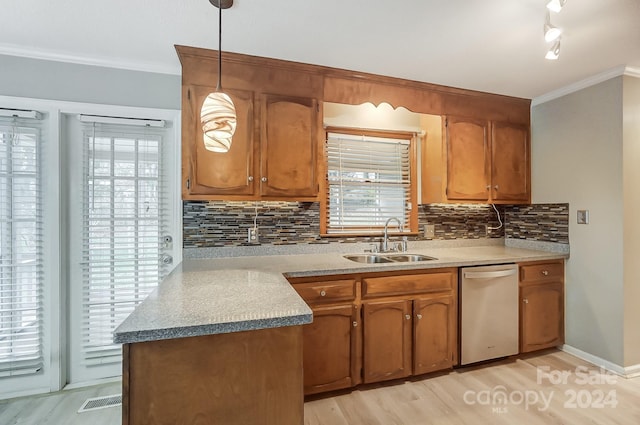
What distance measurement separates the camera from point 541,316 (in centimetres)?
265

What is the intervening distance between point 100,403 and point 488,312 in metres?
2.86

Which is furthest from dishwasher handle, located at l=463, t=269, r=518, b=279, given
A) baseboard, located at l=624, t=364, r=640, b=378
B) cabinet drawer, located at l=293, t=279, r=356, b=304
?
baseboard, located at l=624, t=364, r=640, b=378

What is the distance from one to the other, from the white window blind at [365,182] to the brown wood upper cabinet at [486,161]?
1.46ft

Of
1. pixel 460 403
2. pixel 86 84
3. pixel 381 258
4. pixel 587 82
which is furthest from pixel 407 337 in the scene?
pixel 86 84

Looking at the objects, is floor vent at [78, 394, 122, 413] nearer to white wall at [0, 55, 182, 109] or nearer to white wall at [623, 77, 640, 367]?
white wall at [0, 55, 182, 109]

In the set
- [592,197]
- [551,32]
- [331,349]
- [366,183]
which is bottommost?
[331,349]

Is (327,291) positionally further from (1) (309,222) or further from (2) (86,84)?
(2) (86,84)

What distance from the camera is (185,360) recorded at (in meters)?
1.04

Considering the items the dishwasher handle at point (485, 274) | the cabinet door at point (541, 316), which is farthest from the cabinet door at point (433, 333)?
the cabinet door at point (541, 316)

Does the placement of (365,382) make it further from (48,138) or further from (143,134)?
(48,138)

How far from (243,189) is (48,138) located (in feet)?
4.58

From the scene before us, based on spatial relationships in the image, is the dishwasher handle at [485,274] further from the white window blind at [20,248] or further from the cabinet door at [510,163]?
the white window blind at [20,248]

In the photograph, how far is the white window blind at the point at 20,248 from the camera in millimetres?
2072

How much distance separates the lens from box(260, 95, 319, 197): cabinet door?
2240 millimetres
